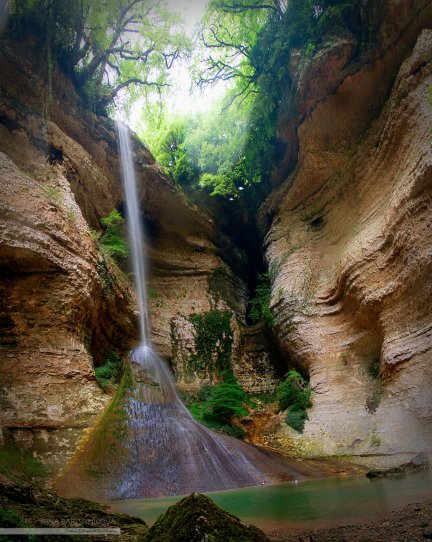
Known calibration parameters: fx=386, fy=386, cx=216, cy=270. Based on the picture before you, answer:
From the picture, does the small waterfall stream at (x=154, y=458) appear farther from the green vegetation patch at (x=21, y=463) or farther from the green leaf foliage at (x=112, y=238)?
the green leaf foliage at (x=112, y=238)

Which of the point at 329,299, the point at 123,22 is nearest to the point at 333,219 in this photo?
the point at 329,299

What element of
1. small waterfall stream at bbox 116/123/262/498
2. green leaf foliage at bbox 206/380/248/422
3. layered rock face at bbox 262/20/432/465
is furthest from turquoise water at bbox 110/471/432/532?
green leaf foliage at bbox 206/380/248/422

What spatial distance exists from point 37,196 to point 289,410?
10.1 meters

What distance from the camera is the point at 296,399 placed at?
1297 cm

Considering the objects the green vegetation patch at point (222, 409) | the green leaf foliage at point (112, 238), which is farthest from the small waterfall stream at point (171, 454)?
the green leaf foliage at point (112, 238)

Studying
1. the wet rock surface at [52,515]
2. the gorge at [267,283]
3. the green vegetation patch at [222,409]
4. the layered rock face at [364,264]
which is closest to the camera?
the wet rock surface at [52,515]

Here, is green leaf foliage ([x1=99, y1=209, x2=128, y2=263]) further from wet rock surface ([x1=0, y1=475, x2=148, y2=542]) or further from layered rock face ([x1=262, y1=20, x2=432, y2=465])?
wet rock surface ([x1=0, y1=475, x2=148, y2=542])

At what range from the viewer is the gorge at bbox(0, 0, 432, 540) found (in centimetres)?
893

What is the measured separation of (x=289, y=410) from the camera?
12.8 m

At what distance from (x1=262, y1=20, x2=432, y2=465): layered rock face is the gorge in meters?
0.06

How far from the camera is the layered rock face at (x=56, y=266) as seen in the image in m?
8.95

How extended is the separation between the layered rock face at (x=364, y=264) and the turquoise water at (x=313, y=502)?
3.32 m

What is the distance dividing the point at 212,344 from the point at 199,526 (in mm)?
14656

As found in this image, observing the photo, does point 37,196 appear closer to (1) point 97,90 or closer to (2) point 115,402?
(2) point 115,402
